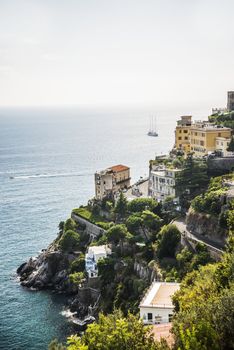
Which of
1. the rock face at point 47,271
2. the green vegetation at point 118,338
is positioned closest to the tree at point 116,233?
the rock face at point 47,271

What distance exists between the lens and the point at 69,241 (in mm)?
60250

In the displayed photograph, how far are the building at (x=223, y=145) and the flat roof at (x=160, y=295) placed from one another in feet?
87.7

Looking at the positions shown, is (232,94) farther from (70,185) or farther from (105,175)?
(70,185)

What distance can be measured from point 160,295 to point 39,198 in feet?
204

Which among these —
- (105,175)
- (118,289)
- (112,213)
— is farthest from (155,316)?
(105,175)

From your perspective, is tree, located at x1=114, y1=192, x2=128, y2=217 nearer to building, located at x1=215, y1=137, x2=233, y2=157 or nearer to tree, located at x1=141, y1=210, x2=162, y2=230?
tree, located at x1=141, y1=210, x2=162, y2=230

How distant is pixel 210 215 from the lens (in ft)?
155

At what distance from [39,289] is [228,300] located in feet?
126

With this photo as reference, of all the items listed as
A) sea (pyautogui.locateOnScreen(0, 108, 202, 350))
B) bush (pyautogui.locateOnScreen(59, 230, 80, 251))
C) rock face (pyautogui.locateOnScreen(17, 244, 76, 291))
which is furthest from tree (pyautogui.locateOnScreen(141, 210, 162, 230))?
Result: sea (pyautogui.locateOnScreen(0, 108, 202, 350))

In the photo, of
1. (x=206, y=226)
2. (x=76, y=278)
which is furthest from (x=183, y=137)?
(x=76, y=278)

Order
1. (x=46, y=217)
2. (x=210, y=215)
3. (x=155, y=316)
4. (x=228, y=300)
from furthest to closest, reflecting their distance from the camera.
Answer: (x=46, y=217), (x=210, y=215), (x=155, y=316), (x=228, y=300)

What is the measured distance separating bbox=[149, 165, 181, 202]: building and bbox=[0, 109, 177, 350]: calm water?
1863 cm

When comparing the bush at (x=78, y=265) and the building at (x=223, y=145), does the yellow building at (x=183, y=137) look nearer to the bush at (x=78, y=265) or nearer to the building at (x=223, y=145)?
the building at (x=223, y=145)

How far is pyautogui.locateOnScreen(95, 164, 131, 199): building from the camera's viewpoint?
69.5 metres
